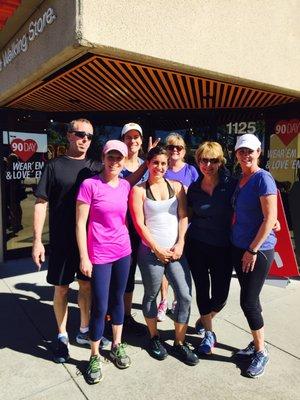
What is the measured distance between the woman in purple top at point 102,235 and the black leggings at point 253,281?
2.98 feet

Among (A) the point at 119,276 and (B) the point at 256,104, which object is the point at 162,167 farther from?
(B) the point at 256,104

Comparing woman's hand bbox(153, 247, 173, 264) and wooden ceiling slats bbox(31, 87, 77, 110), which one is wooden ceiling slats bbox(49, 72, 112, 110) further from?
woman's hand bbox(153, 247, 173, 264)

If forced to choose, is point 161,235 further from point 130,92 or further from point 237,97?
point 237,97

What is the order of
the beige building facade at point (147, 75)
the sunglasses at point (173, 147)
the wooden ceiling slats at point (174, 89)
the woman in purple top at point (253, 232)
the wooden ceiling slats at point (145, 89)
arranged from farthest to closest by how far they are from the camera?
the wooden ceiling slats at point (174, 89)
the wooden ceiling slats at point (145, 89)
the sunglasses at point (173, 147)
the beige building facade at point (147, 75)
the woman in purple top at point (253, 232)

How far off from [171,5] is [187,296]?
2.65 metres

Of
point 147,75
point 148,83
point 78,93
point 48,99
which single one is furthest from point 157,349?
point 48,99

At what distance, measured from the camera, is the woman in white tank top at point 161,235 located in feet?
9.00

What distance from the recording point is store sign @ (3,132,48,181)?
18.2 ft

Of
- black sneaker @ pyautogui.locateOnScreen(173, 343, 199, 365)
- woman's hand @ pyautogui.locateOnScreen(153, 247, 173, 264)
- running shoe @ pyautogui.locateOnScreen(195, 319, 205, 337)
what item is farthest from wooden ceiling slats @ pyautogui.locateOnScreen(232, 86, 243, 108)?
black sneaker @ pyautogui.locateOnScreen(173, 343, 199, 365)

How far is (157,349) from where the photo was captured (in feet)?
9.61

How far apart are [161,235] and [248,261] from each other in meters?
0.69

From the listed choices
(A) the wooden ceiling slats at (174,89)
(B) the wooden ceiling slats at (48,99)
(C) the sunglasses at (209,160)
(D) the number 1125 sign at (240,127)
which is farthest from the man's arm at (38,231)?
(D) the number 1125 sign at (240,127)

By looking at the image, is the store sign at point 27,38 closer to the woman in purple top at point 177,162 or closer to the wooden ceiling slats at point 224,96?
the woman in purple top at point 177,162

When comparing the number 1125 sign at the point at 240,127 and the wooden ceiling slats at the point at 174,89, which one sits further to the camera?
the number 1125 sign at the point at 240,127
